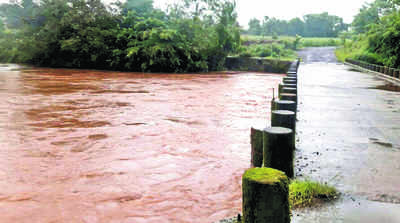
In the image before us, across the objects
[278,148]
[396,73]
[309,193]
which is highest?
[396,73]

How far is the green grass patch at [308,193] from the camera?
137 inches

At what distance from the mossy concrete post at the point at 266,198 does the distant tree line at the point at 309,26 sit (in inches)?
3912

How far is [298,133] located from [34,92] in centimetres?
1246

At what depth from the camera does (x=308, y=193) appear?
11.9ft

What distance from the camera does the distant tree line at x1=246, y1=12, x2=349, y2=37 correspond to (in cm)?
10175

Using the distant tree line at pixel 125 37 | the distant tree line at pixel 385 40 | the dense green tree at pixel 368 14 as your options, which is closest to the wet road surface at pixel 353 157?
the distant tree line at pixel 385 40

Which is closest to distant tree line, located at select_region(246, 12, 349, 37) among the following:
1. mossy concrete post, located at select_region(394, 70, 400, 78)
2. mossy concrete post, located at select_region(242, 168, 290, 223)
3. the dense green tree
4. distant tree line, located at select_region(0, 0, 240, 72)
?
the dense green tree

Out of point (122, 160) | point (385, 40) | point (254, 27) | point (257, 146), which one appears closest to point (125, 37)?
point (385, 40)

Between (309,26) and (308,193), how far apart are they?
360 feet

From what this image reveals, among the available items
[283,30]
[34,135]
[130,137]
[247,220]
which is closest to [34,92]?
[34,135]

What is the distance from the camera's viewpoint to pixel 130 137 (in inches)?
316

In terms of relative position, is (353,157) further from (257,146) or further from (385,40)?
(385,40)

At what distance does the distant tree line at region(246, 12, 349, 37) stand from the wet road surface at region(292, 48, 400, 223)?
93523mm

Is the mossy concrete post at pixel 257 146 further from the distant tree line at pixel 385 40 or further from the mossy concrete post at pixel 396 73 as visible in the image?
the distant tree line at pixel 385 40
